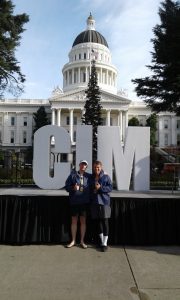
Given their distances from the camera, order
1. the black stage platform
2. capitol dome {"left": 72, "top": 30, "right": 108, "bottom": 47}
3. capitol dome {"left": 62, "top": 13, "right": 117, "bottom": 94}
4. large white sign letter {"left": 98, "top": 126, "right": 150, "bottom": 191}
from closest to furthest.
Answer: the black stage platform
large white sign letter {"left": 98, "top": 126, "right": 150, "bottom": 191}
capitol dome {"left": 62, "top": 13, "right": 117, "bottom": 94}
capitol dome {"left": 72, "top": 30, "right": 108, "bottom": 47}

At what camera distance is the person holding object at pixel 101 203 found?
706 centimetres

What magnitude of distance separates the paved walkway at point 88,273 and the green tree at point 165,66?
15551 millimetres

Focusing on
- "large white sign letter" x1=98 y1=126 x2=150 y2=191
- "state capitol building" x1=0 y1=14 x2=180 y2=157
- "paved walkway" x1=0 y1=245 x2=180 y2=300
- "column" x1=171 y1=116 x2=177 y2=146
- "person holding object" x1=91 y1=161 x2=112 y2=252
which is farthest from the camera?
"state capitol building" x1=0 y1=14 x2=180 y2=157

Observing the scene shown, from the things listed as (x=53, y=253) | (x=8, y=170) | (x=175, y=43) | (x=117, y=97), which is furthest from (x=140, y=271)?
(x=117, y=97)

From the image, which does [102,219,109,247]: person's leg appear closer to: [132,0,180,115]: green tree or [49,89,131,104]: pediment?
[132,0,180,115]: green tree

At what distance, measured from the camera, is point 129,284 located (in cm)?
511

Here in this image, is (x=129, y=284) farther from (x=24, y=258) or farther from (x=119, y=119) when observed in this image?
(x=119, y=119)

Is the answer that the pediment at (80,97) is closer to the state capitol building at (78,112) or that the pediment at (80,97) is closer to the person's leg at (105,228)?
the state capitol building at (78,112)

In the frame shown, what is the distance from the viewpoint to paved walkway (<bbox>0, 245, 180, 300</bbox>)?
473 centimetres

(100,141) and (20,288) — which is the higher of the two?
(100,141)

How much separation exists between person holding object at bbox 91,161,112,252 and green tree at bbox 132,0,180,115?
576 inches

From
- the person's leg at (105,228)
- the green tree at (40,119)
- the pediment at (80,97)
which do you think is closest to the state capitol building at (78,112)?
the green tree at (40,119)

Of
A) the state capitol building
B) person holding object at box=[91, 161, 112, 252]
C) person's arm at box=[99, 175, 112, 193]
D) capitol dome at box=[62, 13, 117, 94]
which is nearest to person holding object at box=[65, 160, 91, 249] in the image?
person holding object at box=[91, 161, 112, 252]

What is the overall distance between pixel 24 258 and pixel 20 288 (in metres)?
1.52
